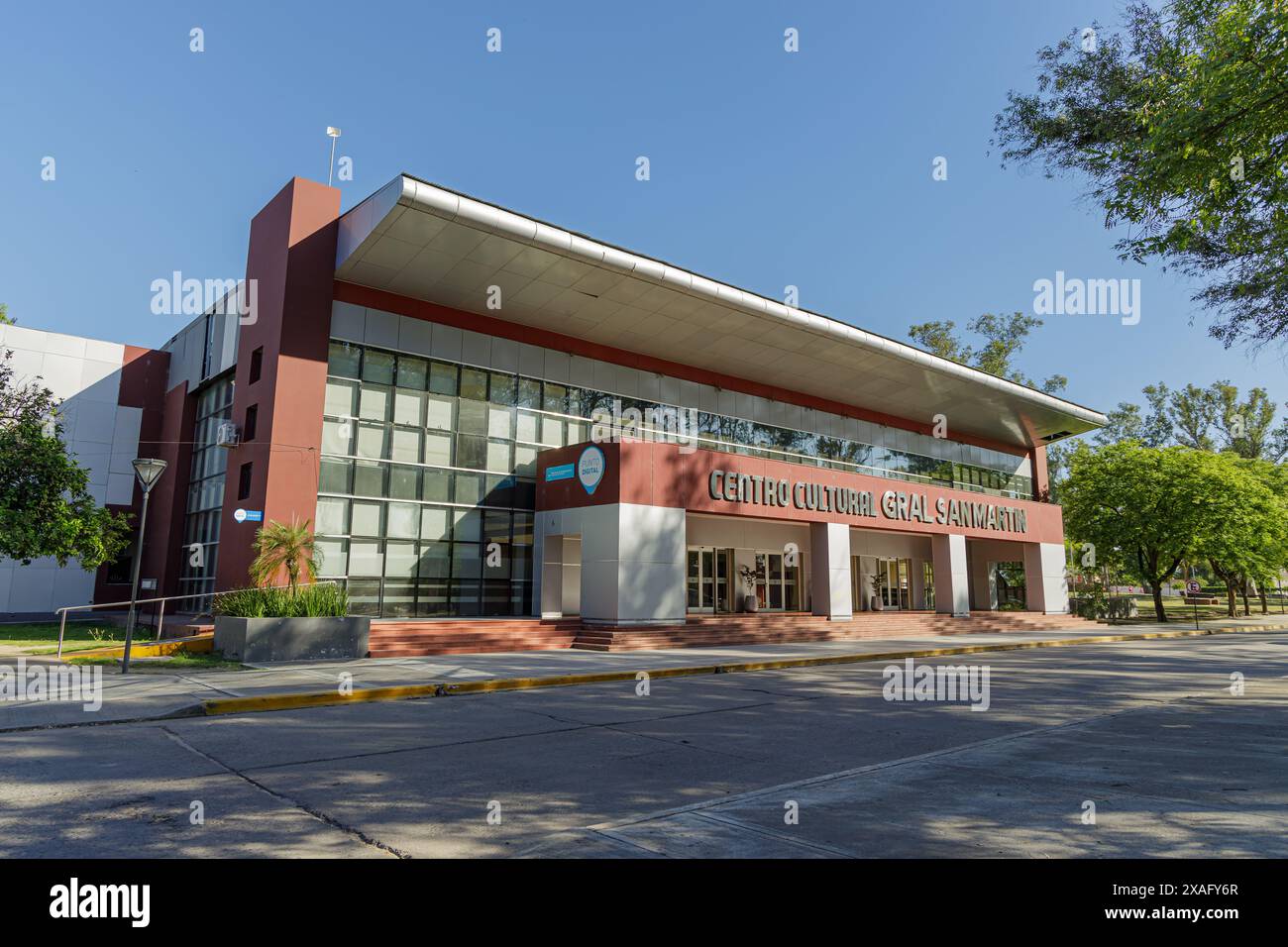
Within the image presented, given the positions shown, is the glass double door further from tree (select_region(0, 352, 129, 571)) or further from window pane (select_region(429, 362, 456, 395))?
tree (select_region(0, 352, 129, 571))

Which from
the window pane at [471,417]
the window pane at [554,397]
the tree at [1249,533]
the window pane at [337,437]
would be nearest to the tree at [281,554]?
the window pane at [337,437]

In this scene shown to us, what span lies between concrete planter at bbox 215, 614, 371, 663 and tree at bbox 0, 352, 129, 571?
272 inches

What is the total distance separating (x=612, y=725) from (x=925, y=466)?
3357cm

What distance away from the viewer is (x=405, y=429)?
77.2 feet

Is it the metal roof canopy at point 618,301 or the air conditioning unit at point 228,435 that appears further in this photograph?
the air conditioning unit at point 228,435

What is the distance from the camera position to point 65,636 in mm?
22422

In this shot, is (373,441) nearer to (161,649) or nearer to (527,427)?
(527,427)

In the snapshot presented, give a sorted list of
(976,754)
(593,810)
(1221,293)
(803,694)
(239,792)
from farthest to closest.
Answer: (1221,293), (803,694), (976,754), (239,792), (593,810)

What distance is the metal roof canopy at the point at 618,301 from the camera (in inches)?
813

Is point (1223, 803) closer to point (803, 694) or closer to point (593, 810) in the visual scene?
point (593, 810)

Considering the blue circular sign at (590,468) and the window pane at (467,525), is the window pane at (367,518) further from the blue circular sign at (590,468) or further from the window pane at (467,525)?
the blue circular sign at (590,468)

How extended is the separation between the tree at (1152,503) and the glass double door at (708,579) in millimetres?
26032

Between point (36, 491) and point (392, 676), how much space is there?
45.3 ft
